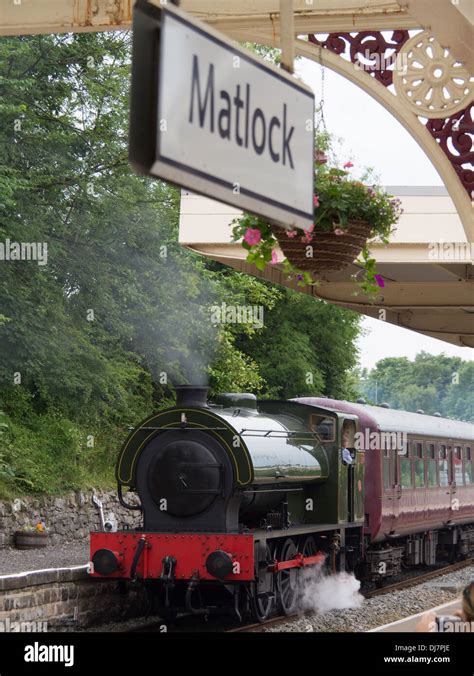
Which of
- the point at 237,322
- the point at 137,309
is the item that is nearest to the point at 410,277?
the point at 137,309

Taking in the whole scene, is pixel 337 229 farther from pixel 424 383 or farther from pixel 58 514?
pixel 424 383

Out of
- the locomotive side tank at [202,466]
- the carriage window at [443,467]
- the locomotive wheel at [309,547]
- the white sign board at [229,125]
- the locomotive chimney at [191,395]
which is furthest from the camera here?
the carriage window at [443,467]

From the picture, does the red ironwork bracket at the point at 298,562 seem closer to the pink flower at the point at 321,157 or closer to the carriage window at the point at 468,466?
the pink flower at the point at 321,157

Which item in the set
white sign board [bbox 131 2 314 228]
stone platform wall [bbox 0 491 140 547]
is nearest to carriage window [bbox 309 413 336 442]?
stone platform wall [bbox 0 491 140 547]

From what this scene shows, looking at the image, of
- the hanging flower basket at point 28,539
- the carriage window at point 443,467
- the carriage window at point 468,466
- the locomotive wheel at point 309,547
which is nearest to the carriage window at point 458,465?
the carriage window at point 468,466

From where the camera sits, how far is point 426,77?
5223mm

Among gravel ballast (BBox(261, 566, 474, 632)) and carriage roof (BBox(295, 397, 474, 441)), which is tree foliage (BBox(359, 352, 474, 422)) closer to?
carriage roof (BBox(295, 397, 474, 441))

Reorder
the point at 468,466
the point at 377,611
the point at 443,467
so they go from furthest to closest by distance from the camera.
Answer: the point at 468,466, the point at 443,467, the point at 377,611

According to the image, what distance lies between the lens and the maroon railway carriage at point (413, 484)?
49.4 feet

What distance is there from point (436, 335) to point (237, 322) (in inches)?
372

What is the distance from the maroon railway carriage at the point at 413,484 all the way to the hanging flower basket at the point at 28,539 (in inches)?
189

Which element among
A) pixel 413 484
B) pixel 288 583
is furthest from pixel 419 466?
pixel 288 583

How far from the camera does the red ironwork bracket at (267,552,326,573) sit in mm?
11422

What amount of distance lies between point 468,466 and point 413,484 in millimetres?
3872
